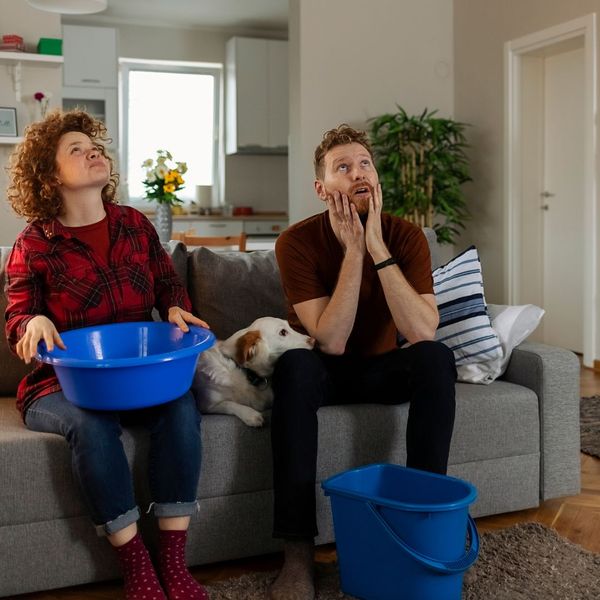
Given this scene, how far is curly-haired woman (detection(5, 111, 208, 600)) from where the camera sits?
6.13 ft

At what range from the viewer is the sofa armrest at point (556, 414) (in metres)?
2.49

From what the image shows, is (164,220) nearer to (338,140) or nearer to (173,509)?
(338,140)

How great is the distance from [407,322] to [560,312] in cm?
404

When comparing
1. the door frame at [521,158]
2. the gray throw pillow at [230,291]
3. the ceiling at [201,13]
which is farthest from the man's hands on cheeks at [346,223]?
the ceiling at [201,13]

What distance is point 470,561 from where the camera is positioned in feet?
6.05

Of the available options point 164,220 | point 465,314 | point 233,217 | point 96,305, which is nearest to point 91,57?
point 233,217

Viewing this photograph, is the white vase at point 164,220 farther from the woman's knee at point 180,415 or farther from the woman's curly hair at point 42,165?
the woman's knee at point 180,415

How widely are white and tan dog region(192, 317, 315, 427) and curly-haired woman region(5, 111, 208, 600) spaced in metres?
0.14

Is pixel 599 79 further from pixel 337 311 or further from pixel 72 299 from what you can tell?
pixel 72 299

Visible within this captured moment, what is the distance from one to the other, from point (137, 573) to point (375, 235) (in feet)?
3.40

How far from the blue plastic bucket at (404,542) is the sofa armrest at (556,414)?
63 centimetres

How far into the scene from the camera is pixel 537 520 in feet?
8.13

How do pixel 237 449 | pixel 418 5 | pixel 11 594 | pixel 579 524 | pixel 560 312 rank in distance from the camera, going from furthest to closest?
pixel 418 5 < pixel 560 312 < pixel 579 524 < pixel 237 449 < pixel 11 594

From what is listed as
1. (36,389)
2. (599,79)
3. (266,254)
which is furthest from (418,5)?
(36,389)
